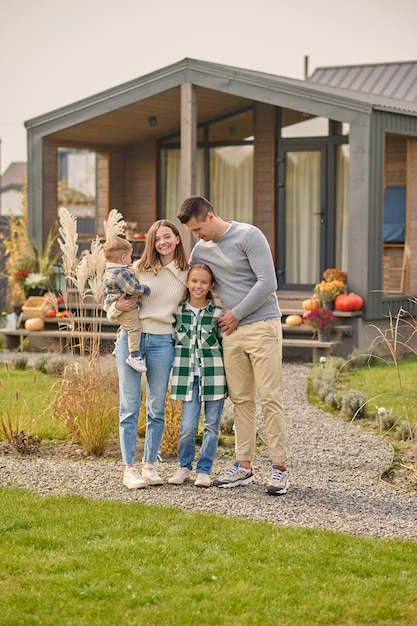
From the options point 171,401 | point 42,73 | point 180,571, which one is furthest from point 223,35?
point 180,571

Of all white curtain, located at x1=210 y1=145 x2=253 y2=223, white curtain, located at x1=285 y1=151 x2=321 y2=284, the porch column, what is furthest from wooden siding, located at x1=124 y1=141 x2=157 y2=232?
the porch column

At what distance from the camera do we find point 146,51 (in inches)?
987

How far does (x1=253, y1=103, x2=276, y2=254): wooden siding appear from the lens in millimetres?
15531

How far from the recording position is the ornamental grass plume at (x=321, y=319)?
1256cm

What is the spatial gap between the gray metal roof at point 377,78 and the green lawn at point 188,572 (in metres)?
15.3

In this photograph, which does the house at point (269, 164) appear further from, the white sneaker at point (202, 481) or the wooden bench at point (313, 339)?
the white sneaker at point (202, 481)

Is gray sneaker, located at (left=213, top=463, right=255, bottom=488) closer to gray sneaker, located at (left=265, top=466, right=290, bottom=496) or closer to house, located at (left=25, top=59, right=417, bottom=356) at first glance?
gray sneaker, located at (left=265, top=466, right=290, bottom=496)

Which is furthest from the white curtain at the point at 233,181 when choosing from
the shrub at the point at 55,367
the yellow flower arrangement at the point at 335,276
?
the shrub at the point at 55,367

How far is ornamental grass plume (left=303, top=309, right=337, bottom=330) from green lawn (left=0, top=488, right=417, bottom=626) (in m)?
7.24

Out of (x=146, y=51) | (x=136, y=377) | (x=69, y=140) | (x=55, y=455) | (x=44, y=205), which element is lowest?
(x=55, y=455)

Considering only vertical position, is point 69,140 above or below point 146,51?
below

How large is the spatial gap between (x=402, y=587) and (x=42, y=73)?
2711 centimetres

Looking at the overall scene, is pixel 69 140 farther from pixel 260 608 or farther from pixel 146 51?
pixel 260 608

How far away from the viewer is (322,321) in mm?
12555
